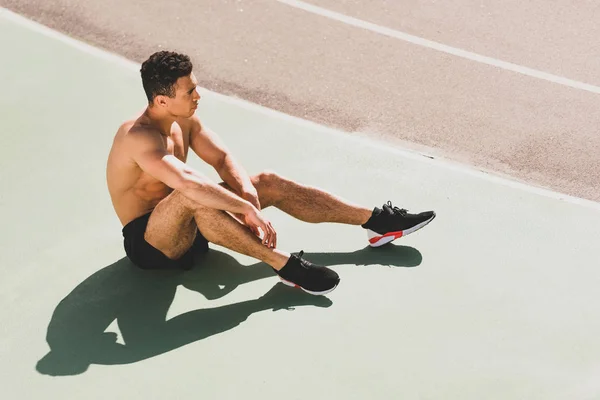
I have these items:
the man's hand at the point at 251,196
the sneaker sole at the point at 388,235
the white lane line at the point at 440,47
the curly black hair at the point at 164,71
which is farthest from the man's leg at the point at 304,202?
the white lane line at the point at 440,47

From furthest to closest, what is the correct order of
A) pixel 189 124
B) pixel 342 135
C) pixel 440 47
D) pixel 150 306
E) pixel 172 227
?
pixel 440 47, pixel 342 135, pixel 189 124, pixel 150 306, pixel 172 227

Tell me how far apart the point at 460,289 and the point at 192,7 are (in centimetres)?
581

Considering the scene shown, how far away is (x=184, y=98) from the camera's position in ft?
19.8

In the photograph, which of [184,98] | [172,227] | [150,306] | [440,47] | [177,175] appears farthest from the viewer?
[440,47]

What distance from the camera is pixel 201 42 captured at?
10.2 meters

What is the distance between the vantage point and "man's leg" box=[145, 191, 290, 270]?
611 cm

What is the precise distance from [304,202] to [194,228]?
0.83 metres

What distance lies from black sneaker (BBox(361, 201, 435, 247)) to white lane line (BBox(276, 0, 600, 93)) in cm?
343

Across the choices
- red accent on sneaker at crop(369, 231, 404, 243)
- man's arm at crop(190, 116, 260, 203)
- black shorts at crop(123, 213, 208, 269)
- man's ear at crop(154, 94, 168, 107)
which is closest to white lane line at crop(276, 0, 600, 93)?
red accent on sneaker at crop(369, 231, 404, 243)

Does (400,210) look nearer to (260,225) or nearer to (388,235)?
(388,235)

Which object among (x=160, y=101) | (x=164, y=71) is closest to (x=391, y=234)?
(x=160, y=101)

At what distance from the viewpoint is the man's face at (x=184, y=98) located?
19.7 ft

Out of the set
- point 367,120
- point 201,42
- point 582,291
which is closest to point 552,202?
point 582,291

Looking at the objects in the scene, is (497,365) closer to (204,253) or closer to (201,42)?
(204,253)
